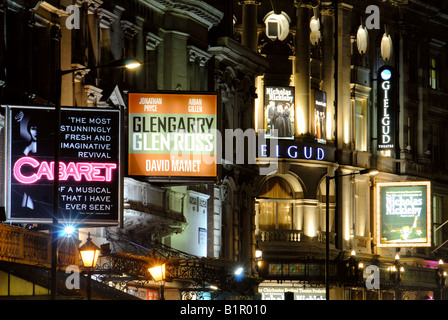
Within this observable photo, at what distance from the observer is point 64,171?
34.5m

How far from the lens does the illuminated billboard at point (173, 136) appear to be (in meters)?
41.8

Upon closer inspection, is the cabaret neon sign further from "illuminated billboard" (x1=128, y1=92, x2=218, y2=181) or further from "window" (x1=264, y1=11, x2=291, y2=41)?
"window" (x1=264, y1=11, x2=291, y2=41)

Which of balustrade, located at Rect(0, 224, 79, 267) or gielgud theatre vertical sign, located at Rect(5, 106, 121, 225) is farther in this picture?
gielgud theatre vertical sign, located at Rect(5, 106, 121, 225)

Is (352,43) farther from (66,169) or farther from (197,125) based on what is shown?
(66,169)

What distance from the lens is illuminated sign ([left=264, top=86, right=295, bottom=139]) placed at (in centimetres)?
6456

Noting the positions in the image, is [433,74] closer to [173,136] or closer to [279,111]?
[279,111]

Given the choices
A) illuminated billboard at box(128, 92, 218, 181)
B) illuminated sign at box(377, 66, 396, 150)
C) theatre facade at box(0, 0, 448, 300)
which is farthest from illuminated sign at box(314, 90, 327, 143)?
illuminated billboard at box(128, 92, 218, 181)

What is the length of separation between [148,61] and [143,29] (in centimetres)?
143

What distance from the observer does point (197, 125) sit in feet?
140

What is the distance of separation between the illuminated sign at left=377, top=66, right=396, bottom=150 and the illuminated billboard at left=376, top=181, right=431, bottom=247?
2570 mm

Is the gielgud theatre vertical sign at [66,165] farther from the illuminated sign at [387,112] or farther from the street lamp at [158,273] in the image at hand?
the illuminated sign at [387,112]

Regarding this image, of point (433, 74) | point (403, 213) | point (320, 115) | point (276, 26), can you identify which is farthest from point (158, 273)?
point (433, 74)

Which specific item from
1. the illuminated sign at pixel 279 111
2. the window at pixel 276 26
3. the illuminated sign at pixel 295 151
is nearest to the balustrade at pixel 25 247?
the illuminated sign at pixel 295 151
